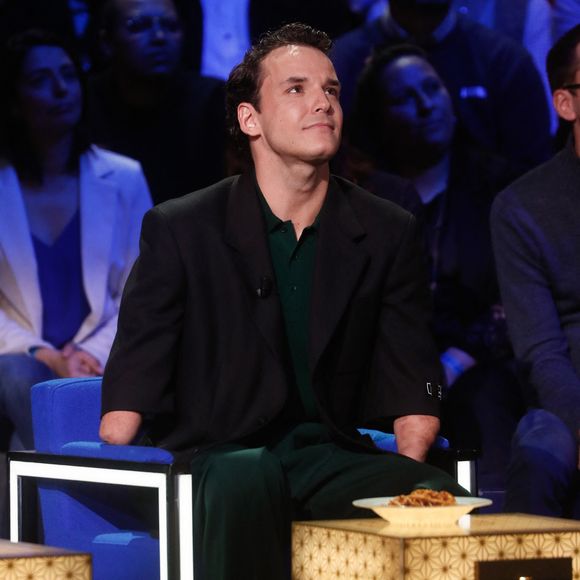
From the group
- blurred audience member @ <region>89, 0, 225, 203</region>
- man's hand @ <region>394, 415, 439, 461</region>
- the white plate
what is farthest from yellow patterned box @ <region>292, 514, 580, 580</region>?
blurred audience member @ <region>89, 0, 225, 203</region>

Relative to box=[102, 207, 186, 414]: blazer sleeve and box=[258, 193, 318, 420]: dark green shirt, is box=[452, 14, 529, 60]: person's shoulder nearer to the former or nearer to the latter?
box=[258, 193, 318, 420]: dark green shirt

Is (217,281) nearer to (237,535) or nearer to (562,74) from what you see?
(237,535)

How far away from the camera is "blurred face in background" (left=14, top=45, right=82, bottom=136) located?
5.20 meters

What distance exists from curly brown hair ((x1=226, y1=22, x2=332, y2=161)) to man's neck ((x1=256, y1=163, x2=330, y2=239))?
17cm

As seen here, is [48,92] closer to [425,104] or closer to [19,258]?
[19,258]

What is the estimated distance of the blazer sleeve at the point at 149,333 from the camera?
3205 millimetres

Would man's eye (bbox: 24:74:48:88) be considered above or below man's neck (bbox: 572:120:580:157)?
above

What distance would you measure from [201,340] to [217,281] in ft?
0.47

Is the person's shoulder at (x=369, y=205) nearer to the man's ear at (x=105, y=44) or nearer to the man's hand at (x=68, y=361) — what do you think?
the man's hand at (x=68, y=361)

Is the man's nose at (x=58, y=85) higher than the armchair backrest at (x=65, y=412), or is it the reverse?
the man's nose at (x=58, y=85)

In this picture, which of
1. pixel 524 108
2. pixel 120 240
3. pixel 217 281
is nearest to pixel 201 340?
pixel 217 281

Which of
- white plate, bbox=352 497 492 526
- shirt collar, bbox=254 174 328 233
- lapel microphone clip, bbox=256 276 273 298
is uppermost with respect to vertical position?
shirt collar, bbox=254 174 328 233

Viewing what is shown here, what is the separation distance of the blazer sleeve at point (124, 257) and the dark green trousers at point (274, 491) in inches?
82.4

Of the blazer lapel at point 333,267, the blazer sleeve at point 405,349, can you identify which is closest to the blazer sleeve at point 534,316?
the blazer sleeve at point 405,349
